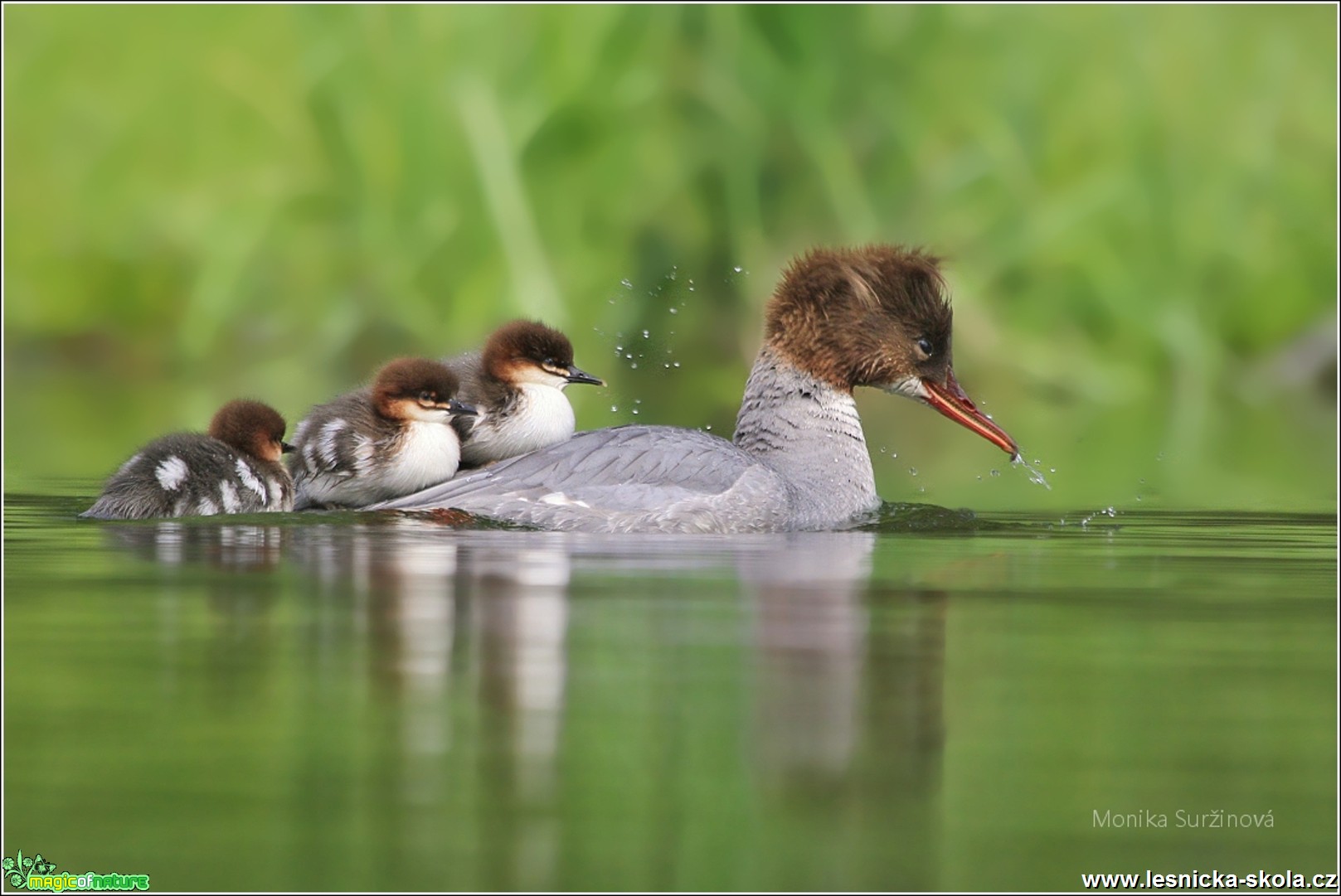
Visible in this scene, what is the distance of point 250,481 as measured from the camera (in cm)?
631

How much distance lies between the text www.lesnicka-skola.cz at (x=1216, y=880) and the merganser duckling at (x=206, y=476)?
3.99 metres

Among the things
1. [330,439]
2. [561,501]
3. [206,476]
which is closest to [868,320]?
[561,501]

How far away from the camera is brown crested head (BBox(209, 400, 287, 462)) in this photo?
6441 millimetres

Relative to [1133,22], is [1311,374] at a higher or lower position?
lower

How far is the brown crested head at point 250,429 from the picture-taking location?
644 centimetres

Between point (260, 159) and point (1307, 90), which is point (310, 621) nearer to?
point (260, 159)

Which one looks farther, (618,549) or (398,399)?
(398,399)

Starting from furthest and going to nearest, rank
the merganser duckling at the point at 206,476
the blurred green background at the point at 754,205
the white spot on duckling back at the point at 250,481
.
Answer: the blurred green background at the point at 754,205, the white spot on duckling back at the point at 250,481, the merganser duckling at the point at 206,476

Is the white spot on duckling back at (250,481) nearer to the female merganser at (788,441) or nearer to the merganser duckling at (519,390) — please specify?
the female merganser at (788,441)

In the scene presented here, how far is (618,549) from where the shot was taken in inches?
225

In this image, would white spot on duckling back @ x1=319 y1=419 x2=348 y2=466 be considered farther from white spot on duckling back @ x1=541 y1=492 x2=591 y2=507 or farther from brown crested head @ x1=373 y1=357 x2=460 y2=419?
white spot on duckling back @ x1=541 y1=492 x2=591 y2=507

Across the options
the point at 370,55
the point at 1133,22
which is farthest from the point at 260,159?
the point at 1133,22

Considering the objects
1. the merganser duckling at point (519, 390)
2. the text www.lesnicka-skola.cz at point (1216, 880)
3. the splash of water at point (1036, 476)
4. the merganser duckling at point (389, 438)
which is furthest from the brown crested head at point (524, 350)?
the text www.lesnicka-skola.cz at point (1216, 880)

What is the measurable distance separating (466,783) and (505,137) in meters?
8.57
